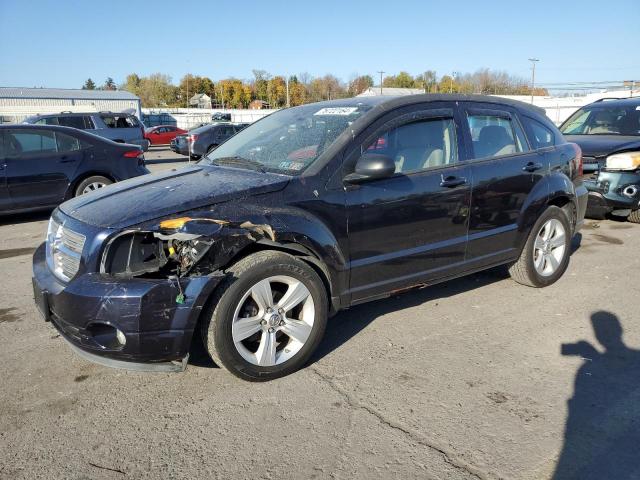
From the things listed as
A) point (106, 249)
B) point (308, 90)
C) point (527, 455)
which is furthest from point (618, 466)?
point (308, 90)

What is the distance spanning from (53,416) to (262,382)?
119 cm

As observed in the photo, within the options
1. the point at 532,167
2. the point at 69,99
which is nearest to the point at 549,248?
the point at 532,167

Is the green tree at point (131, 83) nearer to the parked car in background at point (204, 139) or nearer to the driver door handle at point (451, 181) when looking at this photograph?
the parked car in background at point (204, 139)

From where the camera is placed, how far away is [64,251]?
3180 millimetres

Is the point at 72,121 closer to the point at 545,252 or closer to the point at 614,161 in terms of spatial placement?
the point at 614,161

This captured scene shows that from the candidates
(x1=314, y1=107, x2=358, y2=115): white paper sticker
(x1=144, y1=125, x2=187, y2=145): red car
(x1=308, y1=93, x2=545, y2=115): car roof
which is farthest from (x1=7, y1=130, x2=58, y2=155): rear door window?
(x1=144, y1=125, x2=187, y2=145): red car

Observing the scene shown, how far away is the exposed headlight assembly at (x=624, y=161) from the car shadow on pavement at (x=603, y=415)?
4279mm

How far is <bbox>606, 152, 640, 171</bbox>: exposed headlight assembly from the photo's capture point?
731 centimetres

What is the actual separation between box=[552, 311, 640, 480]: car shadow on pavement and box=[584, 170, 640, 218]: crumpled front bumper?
13.8 ft

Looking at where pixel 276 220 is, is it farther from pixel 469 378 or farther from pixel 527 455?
pixel 527 455

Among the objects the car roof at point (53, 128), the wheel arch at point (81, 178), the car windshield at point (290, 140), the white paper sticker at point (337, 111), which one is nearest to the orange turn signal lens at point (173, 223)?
the car windshield at point (290, 140)

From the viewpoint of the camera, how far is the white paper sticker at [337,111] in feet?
13.0

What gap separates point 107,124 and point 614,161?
17301 mm

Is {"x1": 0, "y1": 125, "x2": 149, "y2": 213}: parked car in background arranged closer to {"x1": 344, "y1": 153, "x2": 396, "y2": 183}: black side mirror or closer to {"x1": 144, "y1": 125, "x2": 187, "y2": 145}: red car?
{"x1": 344, "y1": 153, "x2": 396, "y2": 183}: black side mirror
